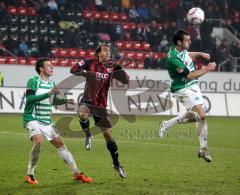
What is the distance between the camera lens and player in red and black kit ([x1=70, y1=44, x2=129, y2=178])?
1073 centimetres

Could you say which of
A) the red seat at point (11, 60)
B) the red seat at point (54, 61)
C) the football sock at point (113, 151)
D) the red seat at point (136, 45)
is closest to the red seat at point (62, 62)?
the red seat at point (54, 61)

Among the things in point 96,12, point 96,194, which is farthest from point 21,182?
point 96,12

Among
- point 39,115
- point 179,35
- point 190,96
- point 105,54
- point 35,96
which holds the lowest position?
point 39,115

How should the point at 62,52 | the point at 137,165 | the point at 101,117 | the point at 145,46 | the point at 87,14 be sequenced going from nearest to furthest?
the point at 101,117, the point at 137,165, the point at 62,52, the point at 145,46, the point at 87,14

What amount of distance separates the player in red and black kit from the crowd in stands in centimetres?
1856

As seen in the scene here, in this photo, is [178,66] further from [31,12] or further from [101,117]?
[31,12]

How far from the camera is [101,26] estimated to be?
3266cm

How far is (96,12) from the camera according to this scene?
3422cm


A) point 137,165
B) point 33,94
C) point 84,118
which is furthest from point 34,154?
point 84,118

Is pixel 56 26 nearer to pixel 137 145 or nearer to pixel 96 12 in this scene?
pixel 96 12

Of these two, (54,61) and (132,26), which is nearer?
(54,61)

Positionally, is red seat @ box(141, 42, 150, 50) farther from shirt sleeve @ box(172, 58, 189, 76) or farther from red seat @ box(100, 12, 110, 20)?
shirt sleeve @ box(172, 58, 189, 76)

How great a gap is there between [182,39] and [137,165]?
2.68 metres

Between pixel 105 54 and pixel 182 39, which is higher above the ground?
pixel 182 39
